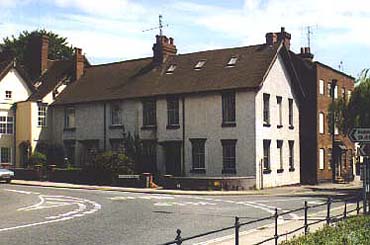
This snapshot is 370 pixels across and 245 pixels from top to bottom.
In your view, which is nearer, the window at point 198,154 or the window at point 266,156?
the window at point 266,156

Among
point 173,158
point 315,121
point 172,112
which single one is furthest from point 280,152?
point 172,112

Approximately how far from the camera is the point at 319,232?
14.6m

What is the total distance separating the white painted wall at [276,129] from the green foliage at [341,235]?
84.1 ft

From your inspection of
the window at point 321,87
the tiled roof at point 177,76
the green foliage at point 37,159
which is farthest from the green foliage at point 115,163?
the window at point 321,87

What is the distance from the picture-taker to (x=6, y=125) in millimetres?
52750

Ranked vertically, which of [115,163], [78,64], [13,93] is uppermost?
[78,64]

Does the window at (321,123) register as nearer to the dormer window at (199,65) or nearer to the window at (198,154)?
the dormer window at (199,65)

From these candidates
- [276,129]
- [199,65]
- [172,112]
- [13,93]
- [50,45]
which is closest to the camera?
[276,129]

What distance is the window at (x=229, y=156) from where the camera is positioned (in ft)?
139

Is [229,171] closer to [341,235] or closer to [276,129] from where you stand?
[276,129]

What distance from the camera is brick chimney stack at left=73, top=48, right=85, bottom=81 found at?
55.4 metres

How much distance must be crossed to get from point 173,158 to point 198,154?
2196mm

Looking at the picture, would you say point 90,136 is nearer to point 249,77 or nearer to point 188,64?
point 188,64

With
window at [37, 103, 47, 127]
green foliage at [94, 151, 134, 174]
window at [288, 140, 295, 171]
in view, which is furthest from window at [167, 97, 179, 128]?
window at [37, 103, 47, 127]
